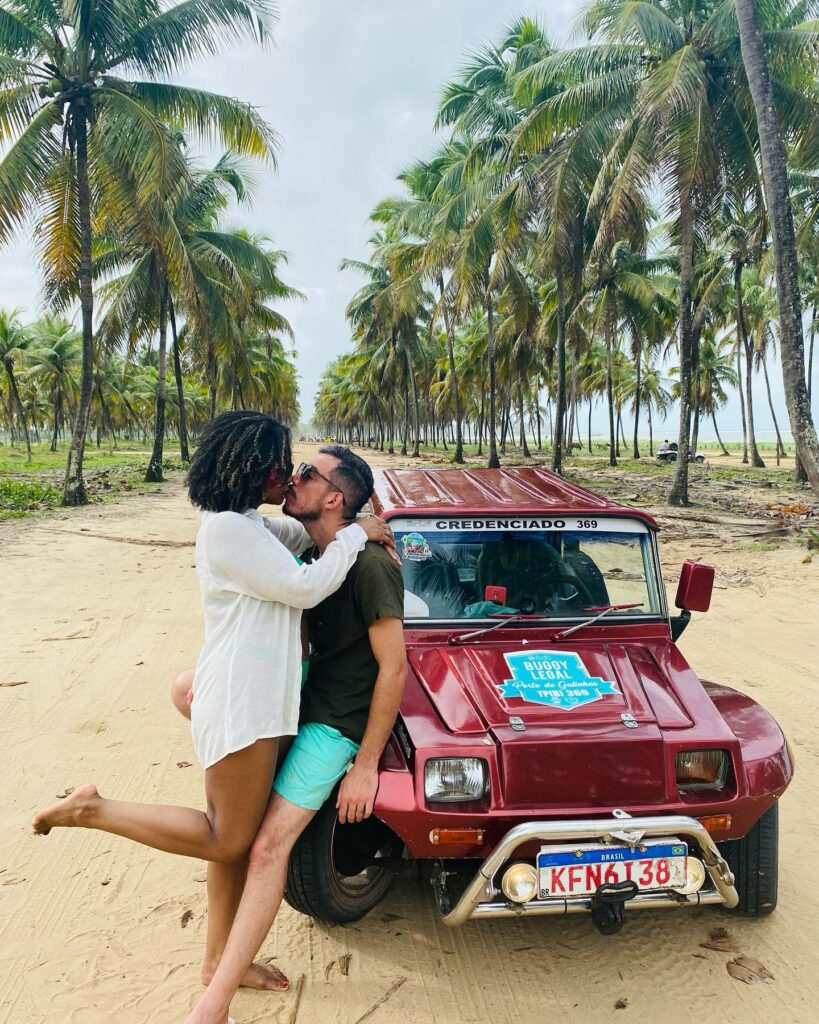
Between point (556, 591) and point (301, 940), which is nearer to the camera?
point (301, 940)

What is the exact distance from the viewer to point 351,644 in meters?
2.55

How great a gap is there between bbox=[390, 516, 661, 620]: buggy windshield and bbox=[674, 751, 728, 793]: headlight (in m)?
0.95

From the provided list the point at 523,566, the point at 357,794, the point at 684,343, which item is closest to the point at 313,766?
the point at 357,794

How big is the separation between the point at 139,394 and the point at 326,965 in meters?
65.1

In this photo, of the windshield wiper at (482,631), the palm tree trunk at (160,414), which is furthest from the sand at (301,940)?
the palm tree trunk at (160,414)

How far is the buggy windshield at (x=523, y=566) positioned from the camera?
350 cm

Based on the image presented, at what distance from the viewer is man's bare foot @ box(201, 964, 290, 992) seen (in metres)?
2.49

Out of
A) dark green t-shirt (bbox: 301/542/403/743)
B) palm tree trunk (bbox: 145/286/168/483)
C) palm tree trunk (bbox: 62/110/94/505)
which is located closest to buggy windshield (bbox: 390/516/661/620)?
dark green t-shirt (bbox: 301/542/403/743)

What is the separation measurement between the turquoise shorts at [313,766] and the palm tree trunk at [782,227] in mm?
9868

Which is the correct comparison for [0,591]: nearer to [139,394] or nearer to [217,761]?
[217,761]

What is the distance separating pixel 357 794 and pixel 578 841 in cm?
76

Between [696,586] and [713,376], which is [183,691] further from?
[713,376]

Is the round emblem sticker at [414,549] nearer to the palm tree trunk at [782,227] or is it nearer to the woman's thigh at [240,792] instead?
the woman's thigh at [240,792]

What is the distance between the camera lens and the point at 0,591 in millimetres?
8266
